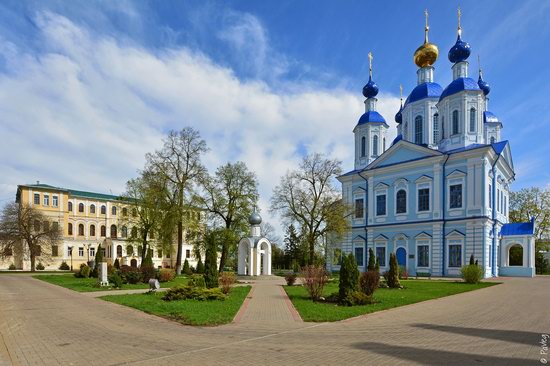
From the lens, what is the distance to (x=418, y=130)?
4131cm

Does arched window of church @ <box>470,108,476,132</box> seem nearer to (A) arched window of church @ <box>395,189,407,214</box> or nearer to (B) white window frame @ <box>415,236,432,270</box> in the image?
(A) arched window of church @ <box>395,189,407,214</box>

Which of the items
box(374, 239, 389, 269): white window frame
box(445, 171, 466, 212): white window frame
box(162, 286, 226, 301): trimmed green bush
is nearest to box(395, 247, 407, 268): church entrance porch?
box(374, 239, 389, 269): white window frame

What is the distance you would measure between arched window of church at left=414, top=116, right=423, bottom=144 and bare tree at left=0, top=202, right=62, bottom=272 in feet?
143

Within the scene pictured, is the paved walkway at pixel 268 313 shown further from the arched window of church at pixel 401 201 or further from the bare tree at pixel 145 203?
the arched window of church at pixel 401 201

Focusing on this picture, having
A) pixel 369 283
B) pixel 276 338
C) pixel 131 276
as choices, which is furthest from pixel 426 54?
pixel 276 338

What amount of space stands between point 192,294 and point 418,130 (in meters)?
33.9

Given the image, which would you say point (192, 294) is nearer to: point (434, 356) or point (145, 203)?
point (434, 356)

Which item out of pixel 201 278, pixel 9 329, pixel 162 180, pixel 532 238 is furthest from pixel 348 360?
pixel 532 238

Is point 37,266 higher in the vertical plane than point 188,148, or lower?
lower

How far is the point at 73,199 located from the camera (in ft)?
191

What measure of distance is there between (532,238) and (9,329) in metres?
37.6

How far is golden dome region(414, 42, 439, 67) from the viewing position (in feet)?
140

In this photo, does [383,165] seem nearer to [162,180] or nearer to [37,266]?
[162,180]

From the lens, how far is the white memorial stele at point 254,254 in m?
32.7
